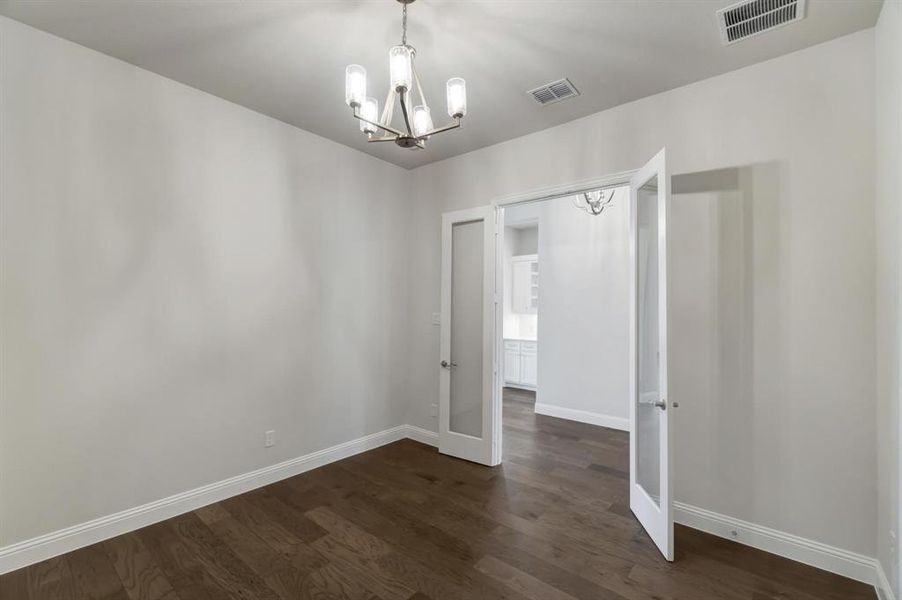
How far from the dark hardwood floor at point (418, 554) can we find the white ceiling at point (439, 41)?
10.4ft

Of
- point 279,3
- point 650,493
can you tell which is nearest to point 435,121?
point 279,3

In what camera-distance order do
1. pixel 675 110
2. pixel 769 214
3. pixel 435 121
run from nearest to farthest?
pixel 769 214 < pixel 675 110 < pixel 435 121

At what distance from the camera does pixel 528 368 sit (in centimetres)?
716

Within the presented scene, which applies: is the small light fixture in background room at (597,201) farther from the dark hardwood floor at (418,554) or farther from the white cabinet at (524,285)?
the dark hardwood floor at (418,554)

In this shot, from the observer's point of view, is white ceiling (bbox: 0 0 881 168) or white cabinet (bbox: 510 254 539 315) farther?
white cabinet (bbox: 510 254 539 315)

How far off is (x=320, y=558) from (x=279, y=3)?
10.5 ft

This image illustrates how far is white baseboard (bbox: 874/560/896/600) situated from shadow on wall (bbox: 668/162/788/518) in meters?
0.47

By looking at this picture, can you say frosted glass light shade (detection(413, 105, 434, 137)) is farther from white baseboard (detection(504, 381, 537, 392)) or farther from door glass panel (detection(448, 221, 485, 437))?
white baseboard (detection(504, 381, 537, 392))

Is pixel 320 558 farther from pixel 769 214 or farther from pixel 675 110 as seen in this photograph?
pixel 675 110

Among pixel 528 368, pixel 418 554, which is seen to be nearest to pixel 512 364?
pixel 528 368

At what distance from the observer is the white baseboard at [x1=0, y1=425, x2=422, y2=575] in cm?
225

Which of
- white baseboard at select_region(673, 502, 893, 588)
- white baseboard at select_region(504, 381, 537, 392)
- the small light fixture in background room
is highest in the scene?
the small light fixture in background room

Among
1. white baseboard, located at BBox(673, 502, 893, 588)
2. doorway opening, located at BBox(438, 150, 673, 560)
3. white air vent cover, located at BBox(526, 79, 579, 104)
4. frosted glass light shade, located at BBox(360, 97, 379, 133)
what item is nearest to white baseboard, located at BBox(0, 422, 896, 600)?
white baseboard, located at BBox(673, 502, 893, 588)

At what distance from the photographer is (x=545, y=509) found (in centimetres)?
295
